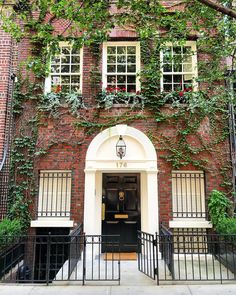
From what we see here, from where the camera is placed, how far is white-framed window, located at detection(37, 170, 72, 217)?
7.80 m

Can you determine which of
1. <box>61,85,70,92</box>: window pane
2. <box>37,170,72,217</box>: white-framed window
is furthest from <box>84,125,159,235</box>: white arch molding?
<box>61,85,70,92</box>: window pane

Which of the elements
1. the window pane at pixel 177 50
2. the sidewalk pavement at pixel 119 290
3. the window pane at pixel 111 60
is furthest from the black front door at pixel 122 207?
the window pane at pixel 177 50

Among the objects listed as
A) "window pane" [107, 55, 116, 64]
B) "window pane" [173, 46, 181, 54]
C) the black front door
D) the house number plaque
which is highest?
"window pane" [173, 46, 181, 54]

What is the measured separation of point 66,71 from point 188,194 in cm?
548

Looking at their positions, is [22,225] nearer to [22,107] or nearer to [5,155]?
[5,155]

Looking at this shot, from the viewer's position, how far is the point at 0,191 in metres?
7.68

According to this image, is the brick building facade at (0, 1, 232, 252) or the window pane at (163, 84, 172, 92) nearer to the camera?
the brick building facade at (0, 1, 232, 252)

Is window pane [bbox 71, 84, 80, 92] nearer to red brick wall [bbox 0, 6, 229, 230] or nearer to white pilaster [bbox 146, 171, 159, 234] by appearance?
red brick wall [bbox 0, 6, 229, 230]

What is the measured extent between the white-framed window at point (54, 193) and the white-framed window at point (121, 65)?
321cm

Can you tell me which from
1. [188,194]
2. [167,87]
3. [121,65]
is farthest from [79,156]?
[167,87]

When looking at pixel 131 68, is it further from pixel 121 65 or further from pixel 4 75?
pixel 4 75

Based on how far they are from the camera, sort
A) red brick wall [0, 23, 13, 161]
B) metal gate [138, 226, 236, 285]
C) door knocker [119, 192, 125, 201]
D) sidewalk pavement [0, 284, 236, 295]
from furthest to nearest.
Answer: door knocker [119, 192, 125, 201] < red brick wall [0, 23, 13, 161] < metal gate [138, 226, 236, 285] < sidewalk pavement [0, 284, 236, 295]

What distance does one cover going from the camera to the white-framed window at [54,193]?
7.80 meters

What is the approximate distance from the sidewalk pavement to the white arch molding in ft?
7.86
